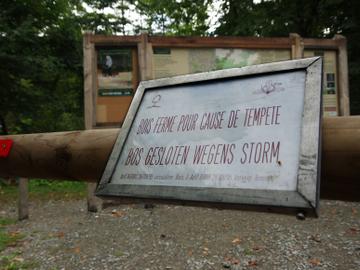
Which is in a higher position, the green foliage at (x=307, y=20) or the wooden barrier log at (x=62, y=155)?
the green foliage at (x=307, y=20)

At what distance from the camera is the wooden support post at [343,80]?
5.35 m

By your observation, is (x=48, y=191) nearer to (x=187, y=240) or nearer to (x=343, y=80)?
(x=187, y=240)

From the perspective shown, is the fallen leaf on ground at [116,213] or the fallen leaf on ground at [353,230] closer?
the fallen leaf on ground at [353,230]

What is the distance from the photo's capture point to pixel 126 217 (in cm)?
542

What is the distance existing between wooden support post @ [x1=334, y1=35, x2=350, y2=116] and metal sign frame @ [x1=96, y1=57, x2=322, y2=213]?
14.3ft

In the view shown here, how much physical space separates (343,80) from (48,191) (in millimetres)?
6707

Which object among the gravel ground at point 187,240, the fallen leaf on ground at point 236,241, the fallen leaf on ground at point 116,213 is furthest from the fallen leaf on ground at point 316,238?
the fallen leaf on ground at point 116,213

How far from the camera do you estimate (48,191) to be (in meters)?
9.02

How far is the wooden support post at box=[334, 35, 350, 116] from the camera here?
5.35m

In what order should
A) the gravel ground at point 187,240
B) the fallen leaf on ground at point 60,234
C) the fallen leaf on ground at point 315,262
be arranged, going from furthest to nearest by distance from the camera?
the fallen leaf on ground at point 60,234
the gravel ground at point 187,240
the fallen leaf on ground at point 315,262

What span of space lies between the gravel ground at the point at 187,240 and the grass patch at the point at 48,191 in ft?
7.91

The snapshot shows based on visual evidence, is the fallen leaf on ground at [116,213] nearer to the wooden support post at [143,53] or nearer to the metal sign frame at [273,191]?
the wooden support post at [143,53]

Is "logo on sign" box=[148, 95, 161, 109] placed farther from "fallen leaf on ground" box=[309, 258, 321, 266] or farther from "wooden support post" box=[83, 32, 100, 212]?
"wooden support post" box=[83, 32, 100, 212]

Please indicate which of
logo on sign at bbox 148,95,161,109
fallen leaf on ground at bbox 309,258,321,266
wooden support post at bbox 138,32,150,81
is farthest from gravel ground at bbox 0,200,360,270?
logo on sign at bbox 148,95,161,109
